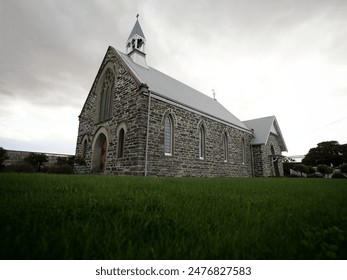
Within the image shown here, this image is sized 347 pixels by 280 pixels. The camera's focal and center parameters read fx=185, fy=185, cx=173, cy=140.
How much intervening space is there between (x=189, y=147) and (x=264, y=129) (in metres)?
13.5

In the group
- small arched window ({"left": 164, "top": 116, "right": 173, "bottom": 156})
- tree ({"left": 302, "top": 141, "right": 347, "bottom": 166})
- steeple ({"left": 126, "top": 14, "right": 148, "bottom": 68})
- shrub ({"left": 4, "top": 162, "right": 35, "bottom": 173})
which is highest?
steeple ({"left": 126, "top": 14, "right": 148, "bottom": 68})

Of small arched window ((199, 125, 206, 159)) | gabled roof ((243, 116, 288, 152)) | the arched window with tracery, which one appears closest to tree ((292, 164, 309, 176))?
gabled roof ((243, 116, 288, 152))

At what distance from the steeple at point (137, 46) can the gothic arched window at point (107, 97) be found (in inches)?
109

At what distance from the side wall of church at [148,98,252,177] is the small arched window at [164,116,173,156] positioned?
0.76 ft

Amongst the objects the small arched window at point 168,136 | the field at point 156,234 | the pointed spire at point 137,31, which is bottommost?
the field at point 156,234

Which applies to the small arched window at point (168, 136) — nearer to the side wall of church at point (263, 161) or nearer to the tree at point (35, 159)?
the tree at point (35, 159)

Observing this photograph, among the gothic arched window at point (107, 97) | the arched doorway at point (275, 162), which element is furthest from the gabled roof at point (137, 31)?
the arched doorway at point (275, 162)

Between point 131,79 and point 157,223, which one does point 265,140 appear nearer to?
point 131,79

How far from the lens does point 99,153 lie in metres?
13.3

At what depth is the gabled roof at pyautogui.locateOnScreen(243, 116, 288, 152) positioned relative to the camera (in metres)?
20.7

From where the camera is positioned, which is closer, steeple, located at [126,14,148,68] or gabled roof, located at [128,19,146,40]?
steeple, located at [126,14,148,68]

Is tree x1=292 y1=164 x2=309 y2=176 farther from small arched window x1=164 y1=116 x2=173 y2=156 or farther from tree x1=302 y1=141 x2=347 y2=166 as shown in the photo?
small arched window x1=164 y1=116 x2=173 y2=156

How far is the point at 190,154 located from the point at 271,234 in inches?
435

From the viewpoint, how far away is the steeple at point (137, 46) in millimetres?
15414
